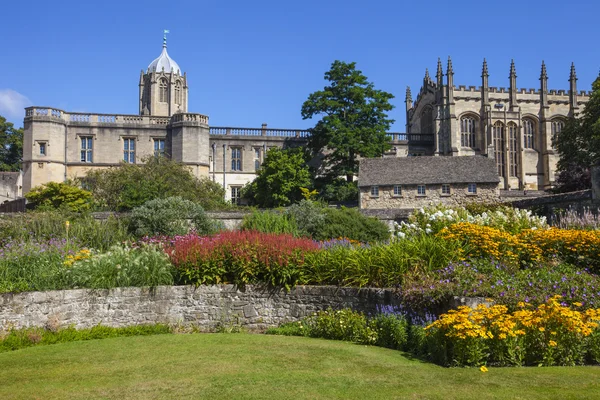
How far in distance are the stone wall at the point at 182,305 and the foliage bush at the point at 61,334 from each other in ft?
1.28

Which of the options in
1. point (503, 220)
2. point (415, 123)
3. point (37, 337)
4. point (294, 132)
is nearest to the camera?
point (37, 337)

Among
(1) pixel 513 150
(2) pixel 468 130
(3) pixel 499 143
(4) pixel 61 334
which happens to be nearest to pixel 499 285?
(4) pixel 61 334

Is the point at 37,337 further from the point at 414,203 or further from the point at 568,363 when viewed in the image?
the point at 414,203

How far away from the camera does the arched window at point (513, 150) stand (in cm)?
5847

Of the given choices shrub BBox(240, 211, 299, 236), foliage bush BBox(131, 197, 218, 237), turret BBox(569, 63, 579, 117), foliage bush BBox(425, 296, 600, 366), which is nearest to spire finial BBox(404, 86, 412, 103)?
turret BBox(569, 63, 579, 117)

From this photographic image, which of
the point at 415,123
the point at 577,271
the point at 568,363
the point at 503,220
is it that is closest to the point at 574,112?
the point at 415,123

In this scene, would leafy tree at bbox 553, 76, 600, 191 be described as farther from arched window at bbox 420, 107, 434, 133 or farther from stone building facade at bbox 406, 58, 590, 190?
arched window at bbox 420, 107, 434, 133

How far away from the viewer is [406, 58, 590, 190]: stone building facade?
56344 millimetres

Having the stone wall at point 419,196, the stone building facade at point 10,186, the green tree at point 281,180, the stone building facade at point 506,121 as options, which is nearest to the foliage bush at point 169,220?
the stone wall at point 419,196

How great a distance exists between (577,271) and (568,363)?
372cm

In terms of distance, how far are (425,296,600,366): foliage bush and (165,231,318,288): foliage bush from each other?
505 cm

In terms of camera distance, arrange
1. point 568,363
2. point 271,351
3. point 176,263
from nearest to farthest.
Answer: point 568,363
point 271,351
point 176,263

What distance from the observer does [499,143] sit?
192 ft

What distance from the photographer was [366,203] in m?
35.9
